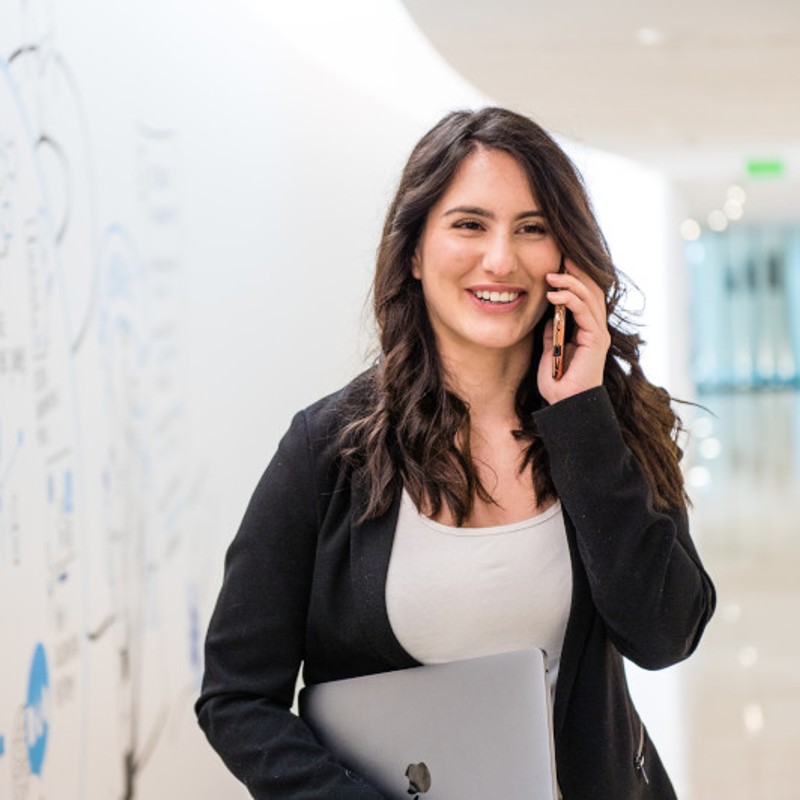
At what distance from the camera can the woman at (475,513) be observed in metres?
1.64

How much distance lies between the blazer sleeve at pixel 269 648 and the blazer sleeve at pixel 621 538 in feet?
1.05

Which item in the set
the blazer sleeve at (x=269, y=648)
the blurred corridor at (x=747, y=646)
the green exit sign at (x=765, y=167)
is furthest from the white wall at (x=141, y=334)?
the green exit sign at (x=765, y=167)

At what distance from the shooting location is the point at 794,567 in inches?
353

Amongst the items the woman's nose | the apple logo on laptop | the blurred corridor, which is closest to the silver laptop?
the apple logo on laptop

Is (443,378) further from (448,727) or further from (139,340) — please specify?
(139,340)

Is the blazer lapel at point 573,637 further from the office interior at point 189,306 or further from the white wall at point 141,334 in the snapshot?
the white wall at point 141,334

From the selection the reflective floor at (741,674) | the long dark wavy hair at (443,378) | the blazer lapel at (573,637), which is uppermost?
the long dark wavy hair at (443,378)

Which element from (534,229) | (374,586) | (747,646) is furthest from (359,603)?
(747,646)

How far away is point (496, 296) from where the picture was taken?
1723 millimetres

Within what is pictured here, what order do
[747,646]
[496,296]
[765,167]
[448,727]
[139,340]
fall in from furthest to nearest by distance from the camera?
[765,167] < [747,646] < [139,340] < [496,296] < [448,727]

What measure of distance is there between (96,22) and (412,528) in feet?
5.56

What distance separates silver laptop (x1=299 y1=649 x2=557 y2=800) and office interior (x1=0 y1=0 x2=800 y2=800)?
1.77 ft

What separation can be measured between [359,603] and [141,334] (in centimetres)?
169

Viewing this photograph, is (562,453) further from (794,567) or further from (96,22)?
(794,567)
